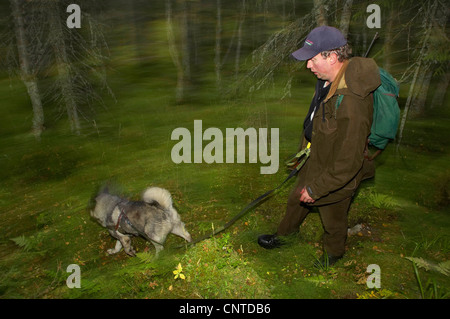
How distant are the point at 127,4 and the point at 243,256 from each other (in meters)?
24.2

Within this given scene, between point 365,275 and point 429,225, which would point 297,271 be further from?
point 429,225

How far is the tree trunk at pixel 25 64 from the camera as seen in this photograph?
7.82m

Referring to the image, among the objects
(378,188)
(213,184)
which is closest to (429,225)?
(378,188)

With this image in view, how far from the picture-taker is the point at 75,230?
5168mm

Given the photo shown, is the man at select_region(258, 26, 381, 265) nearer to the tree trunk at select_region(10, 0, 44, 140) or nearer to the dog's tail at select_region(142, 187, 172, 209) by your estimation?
the dog's tail at select_region(142, 187, 172, 209)

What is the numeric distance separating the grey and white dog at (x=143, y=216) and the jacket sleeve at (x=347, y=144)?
2.36m

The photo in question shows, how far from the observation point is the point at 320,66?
296 centimetres

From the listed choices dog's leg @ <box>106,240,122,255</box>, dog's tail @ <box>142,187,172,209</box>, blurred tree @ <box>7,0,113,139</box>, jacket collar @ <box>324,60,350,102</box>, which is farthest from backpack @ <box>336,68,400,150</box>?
blurred tree @ <box>7,0,113,139</box>

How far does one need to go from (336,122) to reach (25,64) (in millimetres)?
9772

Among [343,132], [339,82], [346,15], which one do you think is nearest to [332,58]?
[339,82]

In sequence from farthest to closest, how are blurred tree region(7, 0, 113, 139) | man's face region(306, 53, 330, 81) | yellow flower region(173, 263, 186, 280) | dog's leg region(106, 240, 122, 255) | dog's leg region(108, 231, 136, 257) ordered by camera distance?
blurred tree region(7, 0, 113, 139), dog's leg region(106, 240, 122, 255), dog's leg region(108, 231, 136, 257), yellow flower region(173, 263, 186, 280), man's face region(306, 53, 330, 81)

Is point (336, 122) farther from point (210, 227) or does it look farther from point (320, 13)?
point (320, 13)

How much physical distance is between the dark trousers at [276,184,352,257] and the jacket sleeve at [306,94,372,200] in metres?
0.49

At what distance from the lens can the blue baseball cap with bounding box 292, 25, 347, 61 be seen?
281 cm
